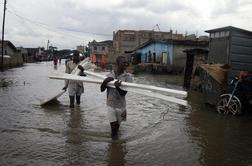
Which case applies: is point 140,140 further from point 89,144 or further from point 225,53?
point 225,53

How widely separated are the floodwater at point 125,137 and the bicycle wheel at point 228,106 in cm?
22

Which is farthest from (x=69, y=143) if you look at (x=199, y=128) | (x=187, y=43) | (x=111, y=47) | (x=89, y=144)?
(x=111, y=47)

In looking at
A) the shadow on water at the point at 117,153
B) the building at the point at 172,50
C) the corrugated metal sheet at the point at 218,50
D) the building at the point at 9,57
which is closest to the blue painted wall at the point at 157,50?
the building at the point at 172,50

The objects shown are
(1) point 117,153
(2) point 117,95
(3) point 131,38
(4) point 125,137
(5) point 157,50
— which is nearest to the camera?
(1) point 117,153

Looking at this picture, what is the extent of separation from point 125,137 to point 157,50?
3287cm

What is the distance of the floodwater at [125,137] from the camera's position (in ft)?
19.3

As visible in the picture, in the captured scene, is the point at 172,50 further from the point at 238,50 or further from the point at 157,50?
the point at 238,50

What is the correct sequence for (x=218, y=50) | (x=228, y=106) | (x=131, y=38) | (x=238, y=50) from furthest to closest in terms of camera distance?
(x=131, y=38) → (x=218, y=50) → (x=238, y=50) → (x=228, y=106)

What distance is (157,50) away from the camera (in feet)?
130

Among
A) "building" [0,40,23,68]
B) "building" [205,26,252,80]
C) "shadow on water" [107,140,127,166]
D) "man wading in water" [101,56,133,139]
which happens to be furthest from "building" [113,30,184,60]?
"shadow on water" [107,140,127,166]

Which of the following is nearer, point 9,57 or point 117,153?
point 117,153

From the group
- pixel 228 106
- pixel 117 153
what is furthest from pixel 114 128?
pixel 228 106

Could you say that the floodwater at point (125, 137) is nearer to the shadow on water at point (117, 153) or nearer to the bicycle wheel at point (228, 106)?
the shadow on water at point (117, 153)

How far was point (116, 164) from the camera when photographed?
5.63 m
